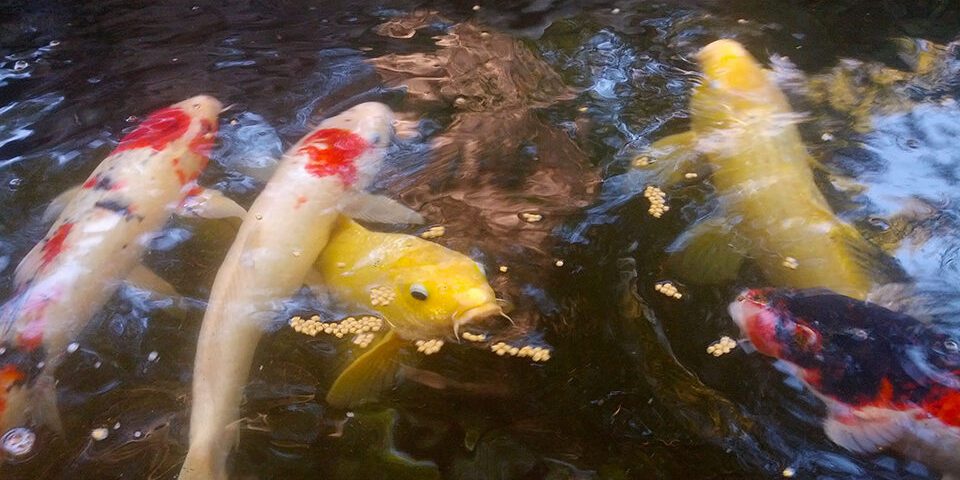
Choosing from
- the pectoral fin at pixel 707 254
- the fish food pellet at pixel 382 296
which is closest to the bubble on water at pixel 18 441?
the fish food pellet at pixel 382 296

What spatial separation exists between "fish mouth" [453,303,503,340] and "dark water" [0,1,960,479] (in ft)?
0.26

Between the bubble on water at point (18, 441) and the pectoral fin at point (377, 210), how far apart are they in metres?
1.47

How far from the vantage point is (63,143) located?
12.3ft

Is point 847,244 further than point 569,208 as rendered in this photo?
No

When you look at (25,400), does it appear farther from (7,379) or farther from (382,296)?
(382,296)

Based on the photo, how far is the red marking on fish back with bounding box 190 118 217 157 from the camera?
11.7 ft

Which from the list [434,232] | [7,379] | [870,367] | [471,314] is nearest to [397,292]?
[471,314]

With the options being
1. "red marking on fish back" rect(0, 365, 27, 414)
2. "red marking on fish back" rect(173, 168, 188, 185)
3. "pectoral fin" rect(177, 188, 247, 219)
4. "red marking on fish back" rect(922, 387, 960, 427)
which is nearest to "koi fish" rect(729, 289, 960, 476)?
"red marking on fish back" rect(922, 387, 960, 427)

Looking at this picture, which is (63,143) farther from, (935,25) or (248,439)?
(935,25)

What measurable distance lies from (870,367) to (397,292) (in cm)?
164

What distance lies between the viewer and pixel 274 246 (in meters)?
2.85

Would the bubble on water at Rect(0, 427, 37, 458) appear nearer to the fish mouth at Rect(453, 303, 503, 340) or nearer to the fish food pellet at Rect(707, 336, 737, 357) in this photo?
the fish mouth at Rect(453, 303, 503, 340)

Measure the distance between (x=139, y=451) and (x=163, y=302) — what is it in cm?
73

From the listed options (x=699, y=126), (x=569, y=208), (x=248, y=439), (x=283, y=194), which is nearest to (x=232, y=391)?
(x=248, y=439)
